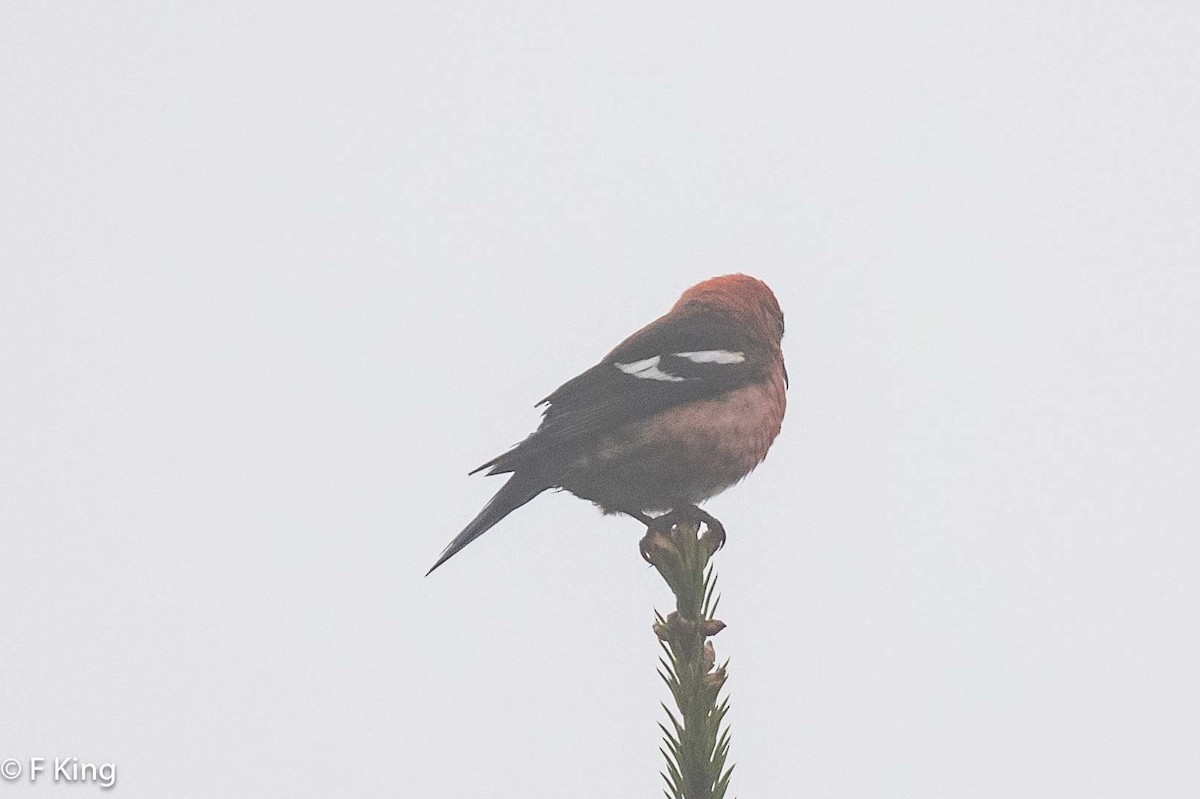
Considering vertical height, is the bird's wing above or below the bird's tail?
above

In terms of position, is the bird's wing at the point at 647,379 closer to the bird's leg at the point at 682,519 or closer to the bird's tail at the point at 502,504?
the bird's tail at the point at 502,504

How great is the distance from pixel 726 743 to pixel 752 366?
12.6ft

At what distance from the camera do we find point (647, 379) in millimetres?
6828

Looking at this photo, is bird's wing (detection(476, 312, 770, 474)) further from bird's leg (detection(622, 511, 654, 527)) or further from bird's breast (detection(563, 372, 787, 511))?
bird's leg (detection(622, 511, 654, 527))

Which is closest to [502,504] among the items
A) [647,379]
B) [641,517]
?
[641,517]

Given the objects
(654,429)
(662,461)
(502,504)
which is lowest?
(502,504)

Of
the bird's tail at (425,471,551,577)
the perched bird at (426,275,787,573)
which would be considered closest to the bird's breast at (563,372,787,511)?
the perched bird at (426,275,787,573)

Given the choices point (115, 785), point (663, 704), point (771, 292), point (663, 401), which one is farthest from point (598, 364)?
point (663, 704)

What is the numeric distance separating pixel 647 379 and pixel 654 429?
322 millimetres

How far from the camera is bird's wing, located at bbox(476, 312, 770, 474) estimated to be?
650 centimetres

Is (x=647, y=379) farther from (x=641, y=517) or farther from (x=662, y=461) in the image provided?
(x=641, y=517)

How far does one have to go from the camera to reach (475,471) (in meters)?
5.56

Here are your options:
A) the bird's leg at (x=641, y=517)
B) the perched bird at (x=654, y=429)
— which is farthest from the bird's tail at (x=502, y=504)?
the bird's leg at (x=641, y=517)

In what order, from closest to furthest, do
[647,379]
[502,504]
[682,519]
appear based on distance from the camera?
[502,504] → [682,519] → [647,379]
